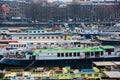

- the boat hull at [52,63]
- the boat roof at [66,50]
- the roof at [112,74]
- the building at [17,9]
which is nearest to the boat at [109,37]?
the boat roof at [66,50]

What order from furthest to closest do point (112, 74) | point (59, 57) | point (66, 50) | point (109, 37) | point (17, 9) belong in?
1. point (17, 9)
2. point (109, 37)
3. point (66, 50)
4. point (59, 57)
5. point (112, 74)

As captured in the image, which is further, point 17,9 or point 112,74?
point 17,9

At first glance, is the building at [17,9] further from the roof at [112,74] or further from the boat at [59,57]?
the roof at [112,74]

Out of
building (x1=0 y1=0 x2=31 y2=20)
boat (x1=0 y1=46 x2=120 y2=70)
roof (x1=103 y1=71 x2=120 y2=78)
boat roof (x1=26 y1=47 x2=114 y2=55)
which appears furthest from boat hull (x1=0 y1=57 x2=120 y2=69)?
building (x1=0 y1=0 x2=31 y2=20)

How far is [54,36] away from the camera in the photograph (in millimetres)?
36531

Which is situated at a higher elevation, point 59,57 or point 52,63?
point 59,57

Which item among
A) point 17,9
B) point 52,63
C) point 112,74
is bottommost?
point 17,9

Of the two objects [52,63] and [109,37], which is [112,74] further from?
[109,37]

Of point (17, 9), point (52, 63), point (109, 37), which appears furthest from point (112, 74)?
point (17, 9)

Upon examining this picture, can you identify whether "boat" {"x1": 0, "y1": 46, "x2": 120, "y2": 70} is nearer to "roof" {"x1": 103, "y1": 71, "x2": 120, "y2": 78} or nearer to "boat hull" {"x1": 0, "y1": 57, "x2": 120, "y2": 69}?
"boat hull" {"x1": 0, "y1": 57, "x2": 120, "y2": 69}

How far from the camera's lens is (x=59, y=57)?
27.0 meters

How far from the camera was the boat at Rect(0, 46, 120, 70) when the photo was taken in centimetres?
2627

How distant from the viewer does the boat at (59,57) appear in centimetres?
2627

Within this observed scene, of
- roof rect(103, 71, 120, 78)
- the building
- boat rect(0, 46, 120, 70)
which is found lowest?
the building
